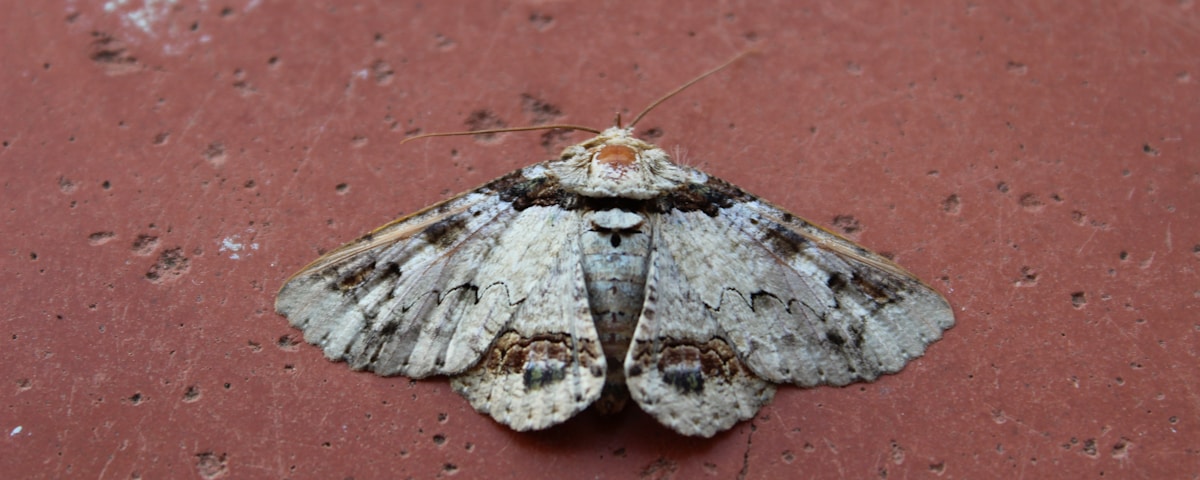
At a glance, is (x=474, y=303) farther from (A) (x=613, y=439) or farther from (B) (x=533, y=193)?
(A) (x=613, y=439)

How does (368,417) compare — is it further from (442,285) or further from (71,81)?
(71,81)

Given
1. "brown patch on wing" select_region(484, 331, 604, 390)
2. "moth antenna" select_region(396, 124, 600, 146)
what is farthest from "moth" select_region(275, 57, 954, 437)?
"moth antenna" select_region(396, 124, 600, 146)

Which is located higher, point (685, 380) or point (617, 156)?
point (617, 156)

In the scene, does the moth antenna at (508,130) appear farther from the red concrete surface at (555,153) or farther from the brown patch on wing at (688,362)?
the brown patch on wing at (688,362)

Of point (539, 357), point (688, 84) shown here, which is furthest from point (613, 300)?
point (688, 84)

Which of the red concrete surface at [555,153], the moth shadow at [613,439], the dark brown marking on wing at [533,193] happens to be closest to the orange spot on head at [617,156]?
the dark brown marking on wing at [533,193]

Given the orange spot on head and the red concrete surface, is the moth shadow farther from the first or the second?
the orange spot on head

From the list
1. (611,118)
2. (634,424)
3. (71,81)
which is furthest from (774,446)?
(71,81)
